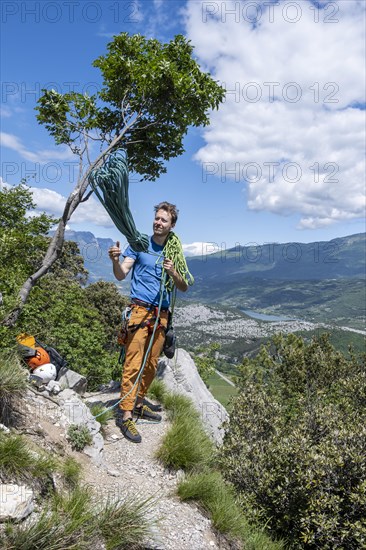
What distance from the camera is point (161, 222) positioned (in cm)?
610

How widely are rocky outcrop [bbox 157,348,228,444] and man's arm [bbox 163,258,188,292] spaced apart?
4488 millimetres

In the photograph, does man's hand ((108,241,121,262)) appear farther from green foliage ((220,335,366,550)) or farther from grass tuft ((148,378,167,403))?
green foliage ((220,335,366,550))

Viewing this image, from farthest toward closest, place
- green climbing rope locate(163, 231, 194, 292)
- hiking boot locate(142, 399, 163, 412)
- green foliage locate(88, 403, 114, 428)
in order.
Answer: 1. hiking boot locate(142, 399, 163, 412)
2. green foliage locate(88, 403, 114, 428)
3. green climbing rope locate(163, 231, 194, 292)

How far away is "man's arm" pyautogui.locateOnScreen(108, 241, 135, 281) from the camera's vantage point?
5.50 m

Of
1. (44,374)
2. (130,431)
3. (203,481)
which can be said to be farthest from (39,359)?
(203,481)

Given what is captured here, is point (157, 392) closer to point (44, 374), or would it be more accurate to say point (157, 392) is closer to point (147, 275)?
point (44, 374)

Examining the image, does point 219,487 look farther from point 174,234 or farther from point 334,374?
point 334,374

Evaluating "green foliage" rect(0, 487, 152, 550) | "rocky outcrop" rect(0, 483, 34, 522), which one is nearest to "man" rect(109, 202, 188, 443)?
"green foliage" rect(0, 487, 152, 550)

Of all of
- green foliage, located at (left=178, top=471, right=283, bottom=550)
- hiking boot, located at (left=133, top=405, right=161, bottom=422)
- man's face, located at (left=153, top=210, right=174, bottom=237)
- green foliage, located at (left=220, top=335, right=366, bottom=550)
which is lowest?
green foliage, located at (left=220, top=335, right=366, bottom=550)

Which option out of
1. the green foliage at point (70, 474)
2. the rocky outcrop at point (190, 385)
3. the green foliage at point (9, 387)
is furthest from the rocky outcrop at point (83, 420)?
the rocky outcrop at point (190, 385)

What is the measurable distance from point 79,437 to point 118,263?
273 cm

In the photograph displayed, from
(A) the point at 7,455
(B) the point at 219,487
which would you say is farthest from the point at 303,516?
(A) the point at 7,455

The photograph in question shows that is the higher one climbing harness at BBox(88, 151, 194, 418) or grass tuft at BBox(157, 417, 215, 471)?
climbing harness at BBox(88, 151, 194, 418)

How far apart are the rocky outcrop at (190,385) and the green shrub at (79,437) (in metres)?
4.13
